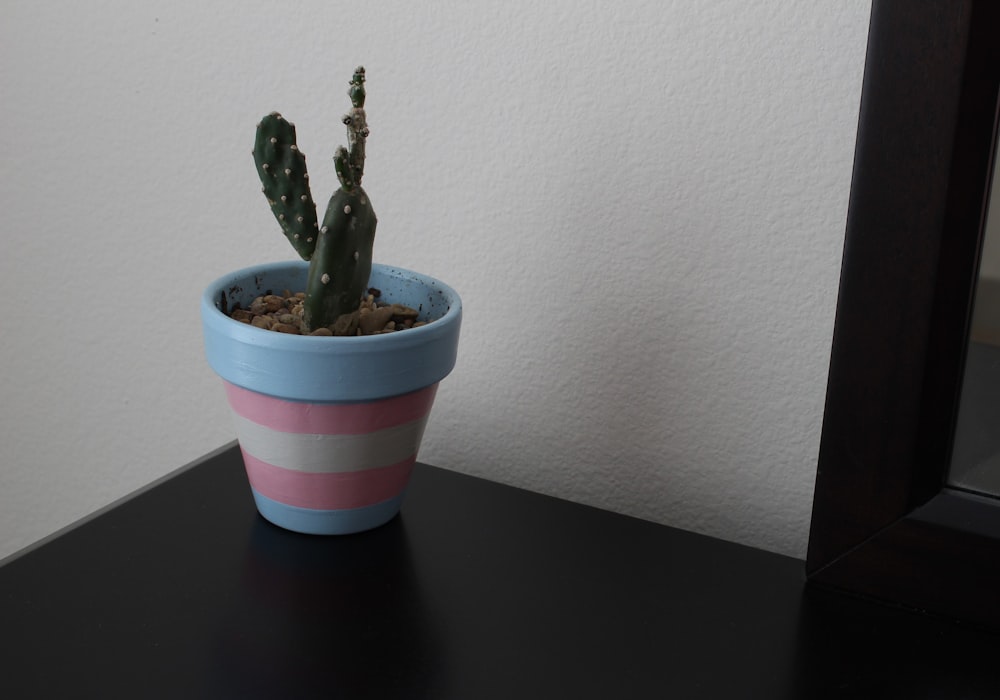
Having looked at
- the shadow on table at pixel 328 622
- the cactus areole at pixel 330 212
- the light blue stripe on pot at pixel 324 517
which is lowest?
the shadow on table at pixel 328 622

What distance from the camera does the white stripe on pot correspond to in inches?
28.4

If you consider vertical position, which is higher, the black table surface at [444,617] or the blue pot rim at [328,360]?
the blue pot rim at [328,360]

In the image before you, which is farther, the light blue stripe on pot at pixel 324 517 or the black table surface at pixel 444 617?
the light blue stripe on pot at pixel 324 517

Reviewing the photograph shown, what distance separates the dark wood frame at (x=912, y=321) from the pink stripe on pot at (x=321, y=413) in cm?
31

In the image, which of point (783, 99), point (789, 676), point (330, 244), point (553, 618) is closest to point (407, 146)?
point (330, 244)

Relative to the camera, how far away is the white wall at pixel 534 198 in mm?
765

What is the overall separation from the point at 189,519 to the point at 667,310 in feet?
1.41

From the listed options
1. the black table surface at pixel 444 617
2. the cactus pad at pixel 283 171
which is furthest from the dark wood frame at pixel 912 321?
the cactus pad at pixel 283 171

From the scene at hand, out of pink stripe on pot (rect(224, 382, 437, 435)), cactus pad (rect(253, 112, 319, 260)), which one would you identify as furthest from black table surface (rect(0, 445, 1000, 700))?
cactus pad (rect(253, 112, 319, 260))

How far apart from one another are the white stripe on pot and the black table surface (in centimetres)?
7

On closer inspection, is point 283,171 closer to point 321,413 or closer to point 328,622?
point 321,413

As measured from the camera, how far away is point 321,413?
705 millimetres

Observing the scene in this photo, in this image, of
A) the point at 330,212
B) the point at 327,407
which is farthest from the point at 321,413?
the point at 330,212

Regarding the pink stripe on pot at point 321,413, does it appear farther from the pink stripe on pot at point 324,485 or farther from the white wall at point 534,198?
the white wall at point 534,198
